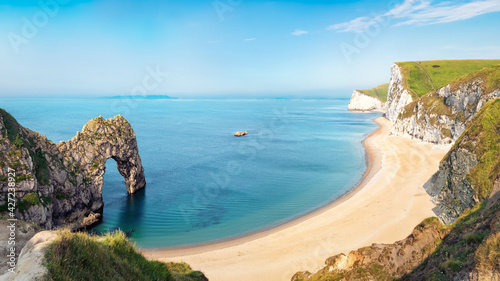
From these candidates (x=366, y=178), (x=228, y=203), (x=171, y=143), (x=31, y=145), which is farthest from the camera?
(x=171, y=143)

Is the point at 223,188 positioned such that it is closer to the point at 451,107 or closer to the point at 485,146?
the point at 485,146

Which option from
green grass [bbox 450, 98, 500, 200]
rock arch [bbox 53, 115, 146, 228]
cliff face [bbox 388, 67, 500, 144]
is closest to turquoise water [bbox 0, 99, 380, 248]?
rock arch [bbox 53, 115, 146, 228]

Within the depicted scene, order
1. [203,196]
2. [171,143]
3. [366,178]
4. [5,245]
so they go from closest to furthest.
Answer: [5,245]
[203,196]
[366,178]
[171,143]

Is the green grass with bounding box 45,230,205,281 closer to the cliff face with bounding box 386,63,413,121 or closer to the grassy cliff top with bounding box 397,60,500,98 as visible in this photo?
the cliff face with bounding box 386,63,413,121

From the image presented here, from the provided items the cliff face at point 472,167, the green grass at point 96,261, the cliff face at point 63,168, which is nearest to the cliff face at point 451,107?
the cliff face at point 472,167

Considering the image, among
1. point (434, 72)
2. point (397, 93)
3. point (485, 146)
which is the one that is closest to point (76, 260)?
point (485, 146)

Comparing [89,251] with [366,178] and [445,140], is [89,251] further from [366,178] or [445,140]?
[445,140]

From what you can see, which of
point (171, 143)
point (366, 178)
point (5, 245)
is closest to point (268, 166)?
point (366, 178)
